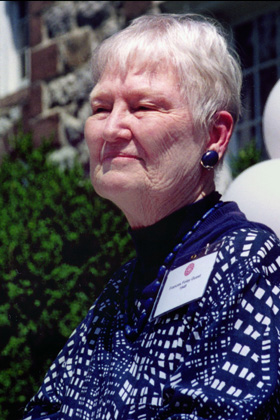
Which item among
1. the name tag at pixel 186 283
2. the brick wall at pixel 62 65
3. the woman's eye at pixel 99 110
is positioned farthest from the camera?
the brick wall at pixel 62 65

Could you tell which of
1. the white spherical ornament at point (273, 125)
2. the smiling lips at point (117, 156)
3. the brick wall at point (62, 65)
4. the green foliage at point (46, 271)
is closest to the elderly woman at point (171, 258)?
the smiling lips at point (117, 156)

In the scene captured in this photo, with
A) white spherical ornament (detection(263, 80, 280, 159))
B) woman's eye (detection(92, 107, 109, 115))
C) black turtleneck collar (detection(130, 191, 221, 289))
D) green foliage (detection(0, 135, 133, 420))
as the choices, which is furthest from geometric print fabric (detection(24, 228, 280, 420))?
green foliage (detection(0, 135, 133, 420))

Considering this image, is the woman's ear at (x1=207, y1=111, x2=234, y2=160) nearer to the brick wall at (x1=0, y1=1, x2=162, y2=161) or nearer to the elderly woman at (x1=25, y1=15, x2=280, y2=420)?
the elderly woman at (x1=25, y1=15, x2=280, y2=420)

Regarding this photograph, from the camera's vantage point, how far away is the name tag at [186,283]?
1671 millimetres

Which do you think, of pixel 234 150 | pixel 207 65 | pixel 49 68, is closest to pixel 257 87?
pixel 234 150

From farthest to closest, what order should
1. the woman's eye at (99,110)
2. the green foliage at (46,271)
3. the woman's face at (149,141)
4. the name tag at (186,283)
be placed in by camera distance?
1. the green foliage at (46,271)
2. the woman's eye at (99,110)
3. the woman's face at (149,141)
4. the name tag at (186,283)

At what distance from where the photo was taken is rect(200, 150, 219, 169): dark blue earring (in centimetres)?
190

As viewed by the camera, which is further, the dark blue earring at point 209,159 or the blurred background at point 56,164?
the blurred background at point 56,164

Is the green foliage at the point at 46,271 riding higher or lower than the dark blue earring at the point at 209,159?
lower

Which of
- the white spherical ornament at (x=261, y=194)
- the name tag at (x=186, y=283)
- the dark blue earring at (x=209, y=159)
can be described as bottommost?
the white spherical ornament at (x=261, y=194)

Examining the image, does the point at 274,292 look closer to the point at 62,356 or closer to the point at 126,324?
the point at 126,324

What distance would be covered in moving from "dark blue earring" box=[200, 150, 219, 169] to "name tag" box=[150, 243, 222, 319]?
0.26 m

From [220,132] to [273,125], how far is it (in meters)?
0.57

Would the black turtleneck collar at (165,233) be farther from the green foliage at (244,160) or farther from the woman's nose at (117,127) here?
the green foliage at (244,160)
